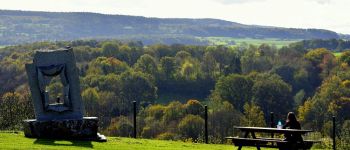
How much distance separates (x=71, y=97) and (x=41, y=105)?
44.6 inches

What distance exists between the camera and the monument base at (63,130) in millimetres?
24094

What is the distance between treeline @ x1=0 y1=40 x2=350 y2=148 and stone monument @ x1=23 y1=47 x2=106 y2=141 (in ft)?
145

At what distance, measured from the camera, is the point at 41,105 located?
24.8 m

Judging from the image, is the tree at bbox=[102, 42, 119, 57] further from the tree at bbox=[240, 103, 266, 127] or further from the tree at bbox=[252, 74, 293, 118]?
the tree at bbox=[240, 103, 266, 127]

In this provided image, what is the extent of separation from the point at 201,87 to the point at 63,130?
127016 mm

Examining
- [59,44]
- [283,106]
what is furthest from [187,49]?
[283,106]

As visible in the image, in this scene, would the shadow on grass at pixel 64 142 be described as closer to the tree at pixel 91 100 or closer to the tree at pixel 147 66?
the tree at pixel 91 100

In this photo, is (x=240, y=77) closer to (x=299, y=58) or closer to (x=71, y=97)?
(x=299, y=58)

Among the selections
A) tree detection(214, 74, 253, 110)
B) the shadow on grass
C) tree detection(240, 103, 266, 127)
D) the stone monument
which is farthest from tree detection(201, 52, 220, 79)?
the shadow on grass

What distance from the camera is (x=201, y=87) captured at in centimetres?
15075

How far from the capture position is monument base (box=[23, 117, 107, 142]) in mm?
24094

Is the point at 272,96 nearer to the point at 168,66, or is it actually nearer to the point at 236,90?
the point at 236,90

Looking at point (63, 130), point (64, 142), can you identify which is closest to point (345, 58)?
point (63, 130)

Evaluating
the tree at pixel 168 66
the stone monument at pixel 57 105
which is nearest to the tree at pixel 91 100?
the tree at pixel 168 66
